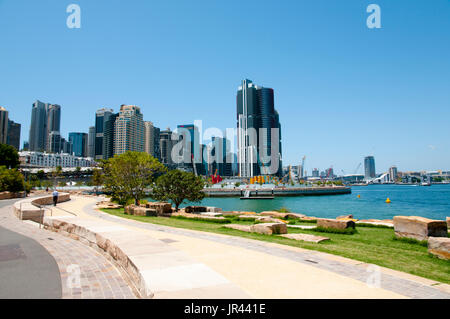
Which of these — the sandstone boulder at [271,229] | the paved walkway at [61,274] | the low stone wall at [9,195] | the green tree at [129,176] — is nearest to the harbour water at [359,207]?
the green tree at [129,176]

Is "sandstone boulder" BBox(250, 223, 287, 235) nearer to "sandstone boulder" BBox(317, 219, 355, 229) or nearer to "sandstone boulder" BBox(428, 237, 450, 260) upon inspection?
"sandstone boulder" BBox(317, 219, 355, 229)

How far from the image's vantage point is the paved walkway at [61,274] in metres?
5.75

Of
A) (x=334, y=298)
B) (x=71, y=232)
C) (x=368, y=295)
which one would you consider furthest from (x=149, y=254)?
(x=71, y=232)

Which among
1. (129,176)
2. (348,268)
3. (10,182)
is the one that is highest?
(129,176)

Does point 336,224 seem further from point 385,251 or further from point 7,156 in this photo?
point 7,156

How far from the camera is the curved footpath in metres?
5.01

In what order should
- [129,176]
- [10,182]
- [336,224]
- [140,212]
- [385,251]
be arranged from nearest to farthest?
[385,251] < [336,224] < [140,212] < [129,176] < [10,182]

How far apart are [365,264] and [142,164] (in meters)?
29.0

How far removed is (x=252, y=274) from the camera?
250 inches

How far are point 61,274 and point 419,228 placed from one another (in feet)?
43.0

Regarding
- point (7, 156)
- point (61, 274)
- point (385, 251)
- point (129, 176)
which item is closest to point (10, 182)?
point (129, 176)

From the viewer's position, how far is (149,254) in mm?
7305
